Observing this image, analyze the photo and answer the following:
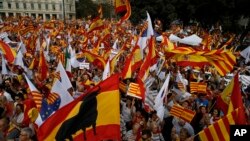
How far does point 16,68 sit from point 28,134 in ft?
28.8

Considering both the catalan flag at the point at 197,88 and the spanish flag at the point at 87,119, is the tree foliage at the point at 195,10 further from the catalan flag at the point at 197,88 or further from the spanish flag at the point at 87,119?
the spanish flag at the point at 87,119

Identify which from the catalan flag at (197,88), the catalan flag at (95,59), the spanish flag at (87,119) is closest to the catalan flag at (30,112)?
the spanish flag at (87,119)

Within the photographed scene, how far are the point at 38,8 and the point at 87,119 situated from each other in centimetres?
12244

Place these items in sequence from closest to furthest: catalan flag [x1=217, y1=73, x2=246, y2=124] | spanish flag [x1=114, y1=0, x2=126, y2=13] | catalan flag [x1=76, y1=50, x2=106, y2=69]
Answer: catalan flag [x1=217, y1=73, x2=246, y2=124], catalan flag [x1=76, y1=50, x2=106, y2=69], spanish flag [x1=114, y1=0, x2=126, y2=13]

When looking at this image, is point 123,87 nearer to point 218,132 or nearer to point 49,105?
point 49,105

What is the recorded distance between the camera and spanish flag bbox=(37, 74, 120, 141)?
584 centimetres

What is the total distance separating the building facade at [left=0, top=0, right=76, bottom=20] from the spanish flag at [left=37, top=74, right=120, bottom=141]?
368 feet

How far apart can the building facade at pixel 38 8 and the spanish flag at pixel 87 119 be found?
112 meters

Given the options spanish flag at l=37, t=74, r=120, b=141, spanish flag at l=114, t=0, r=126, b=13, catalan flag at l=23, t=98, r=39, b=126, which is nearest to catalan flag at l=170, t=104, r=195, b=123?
spanish flag at l=37, t=74, r=120, b=141

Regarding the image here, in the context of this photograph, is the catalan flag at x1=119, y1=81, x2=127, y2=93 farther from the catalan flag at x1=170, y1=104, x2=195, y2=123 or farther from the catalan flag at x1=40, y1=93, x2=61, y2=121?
the catalan flag at x1=40, y1=93, x2=61, y2=121

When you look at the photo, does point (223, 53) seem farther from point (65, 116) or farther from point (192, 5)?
point (192, 5)

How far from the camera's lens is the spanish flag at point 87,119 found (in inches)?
230

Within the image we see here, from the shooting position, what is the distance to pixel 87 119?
5977 millimetres

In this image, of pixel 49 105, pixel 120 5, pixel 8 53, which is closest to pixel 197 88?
pixel 49 105
